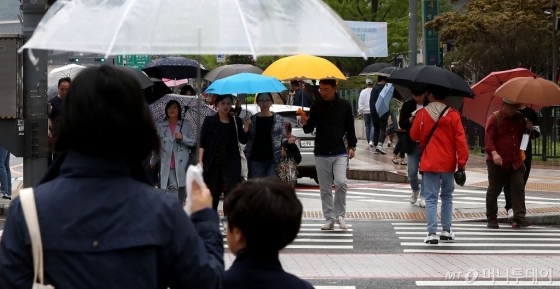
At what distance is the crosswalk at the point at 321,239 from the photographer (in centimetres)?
1095

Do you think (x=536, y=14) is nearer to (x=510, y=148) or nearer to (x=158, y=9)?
(x=510, y=148)

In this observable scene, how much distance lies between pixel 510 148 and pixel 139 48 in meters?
9.43

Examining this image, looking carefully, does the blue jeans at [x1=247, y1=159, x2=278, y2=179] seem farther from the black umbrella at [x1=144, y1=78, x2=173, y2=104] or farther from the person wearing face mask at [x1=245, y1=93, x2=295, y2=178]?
the black umbrella at [x1=144, y1=78, x2=173, y2=104]

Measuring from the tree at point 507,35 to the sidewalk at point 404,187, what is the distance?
6063 mm

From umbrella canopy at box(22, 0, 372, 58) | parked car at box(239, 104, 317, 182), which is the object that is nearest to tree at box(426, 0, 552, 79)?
parked car at box(239, 104, 317, 182)

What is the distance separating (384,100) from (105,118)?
19.6 m

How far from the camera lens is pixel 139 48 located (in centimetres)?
404

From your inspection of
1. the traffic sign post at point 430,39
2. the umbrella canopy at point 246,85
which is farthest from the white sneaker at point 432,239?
the traffic sign post at point 430,39

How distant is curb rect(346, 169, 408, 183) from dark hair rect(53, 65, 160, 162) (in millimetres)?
16653

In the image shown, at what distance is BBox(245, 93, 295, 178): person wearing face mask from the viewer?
11.4m

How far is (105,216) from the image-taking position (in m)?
2.84

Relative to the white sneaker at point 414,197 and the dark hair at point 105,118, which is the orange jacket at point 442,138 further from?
the dark hair at point 105,118

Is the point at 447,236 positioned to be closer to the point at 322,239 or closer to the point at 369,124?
the point at 322,239

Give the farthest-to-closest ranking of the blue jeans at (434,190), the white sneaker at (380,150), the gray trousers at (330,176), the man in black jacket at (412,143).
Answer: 1. the white sneaker at (380,150)
2. the man in black jacket at (412,143)
3. the gray trousers at (330,176)
4. the blue jeans at (434,190)
